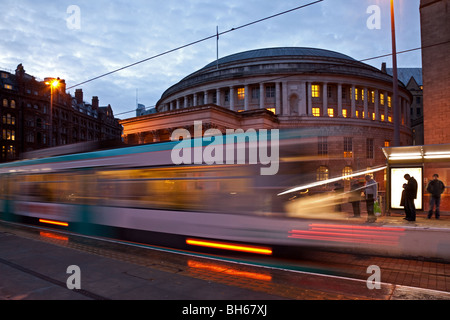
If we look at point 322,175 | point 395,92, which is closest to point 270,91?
point 322,175

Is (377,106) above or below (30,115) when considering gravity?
below

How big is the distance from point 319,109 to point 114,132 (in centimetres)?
6647

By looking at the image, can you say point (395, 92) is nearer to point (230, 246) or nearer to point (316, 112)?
point (230, 246)

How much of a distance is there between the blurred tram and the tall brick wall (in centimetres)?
1862

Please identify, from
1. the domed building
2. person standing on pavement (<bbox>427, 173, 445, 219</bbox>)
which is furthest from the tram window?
the domed building

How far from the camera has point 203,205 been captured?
8.25m

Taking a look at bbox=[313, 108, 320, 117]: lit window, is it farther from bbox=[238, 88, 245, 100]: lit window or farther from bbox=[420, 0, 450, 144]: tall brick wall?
bbox=[420, 0, 450, 144]: tall brick wall

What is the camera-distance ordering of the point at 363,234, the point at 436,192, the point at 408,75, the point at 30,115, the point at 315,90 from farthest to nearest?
the point at 408,75
the point at 30,115
the point at 315,90
the point at 436,192
the point at 363,234

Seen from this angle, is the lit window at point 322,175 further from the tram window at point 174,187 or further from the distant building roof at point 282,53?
the distant building roof at point 282,53

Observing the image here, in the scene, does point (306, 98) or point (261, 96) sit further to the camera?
point (261, 96)

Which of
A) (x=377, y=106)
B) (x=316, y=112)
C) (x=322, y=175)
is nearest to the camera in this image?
(x=322, y=175)

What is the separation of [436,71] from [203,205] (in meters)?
24.6

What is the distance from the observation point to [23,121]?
67.7 metres

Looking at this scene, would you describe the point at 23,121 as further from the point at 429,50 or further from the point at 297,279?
the point at 297,279
